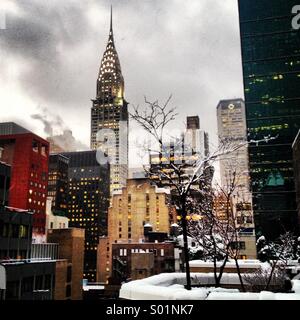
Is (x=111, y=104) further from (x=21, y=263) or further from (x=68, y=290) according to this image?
(x=68, y=290)

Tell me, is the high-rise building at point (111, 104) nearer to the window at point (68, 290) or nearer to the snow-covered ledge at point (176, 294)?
the snow-covered ledge at point (176, 294)

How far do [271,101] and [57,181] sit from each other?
323 feet

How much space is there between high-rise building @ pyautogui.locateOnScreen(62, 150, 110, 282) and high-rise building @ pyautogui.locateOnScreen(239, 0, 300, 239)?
92.7 meters

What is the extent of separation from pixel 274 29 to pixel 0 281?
75518 mm

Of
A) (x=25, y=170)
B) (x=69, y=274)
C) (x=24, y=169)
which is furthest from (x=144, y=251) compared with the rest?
(x=24, y=169)

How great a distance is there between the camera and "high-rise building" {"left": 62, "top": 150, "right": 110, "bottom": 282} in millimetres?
150500

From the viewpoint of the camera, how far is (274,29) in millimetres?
70062

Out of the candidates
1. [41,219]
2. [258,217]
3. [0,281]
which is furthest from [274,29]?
[0,281]

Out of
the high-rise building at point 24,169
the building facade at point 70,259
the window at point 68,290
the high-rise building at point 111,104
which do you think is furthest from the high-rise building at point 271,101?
the high-rise building at point 111,104

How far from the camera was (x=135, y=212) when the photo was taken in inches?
3201

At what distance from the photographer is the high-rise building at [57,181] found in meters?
142

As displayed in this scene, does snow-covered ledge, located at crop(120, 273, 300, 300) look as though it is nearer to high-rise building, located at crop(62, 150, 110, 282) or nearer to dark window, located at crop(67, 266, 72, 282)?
dark window, located at crop(67, 266, 72, 282)

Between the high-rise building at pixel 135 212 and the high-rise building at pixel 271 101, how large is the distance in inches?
866

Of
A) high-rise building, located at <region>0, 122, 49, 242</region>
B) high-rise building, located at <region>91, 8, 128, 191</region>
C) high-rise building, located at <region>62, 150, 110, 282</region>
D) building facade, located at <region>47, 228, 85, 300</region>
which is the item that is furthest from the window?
high-rise building, located at <region>62, 150, 110, 282</region>
